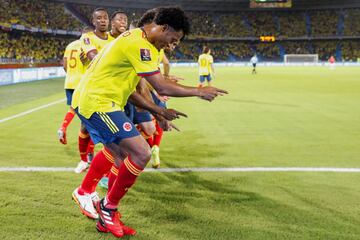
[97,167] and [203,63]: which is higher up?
[203,63]

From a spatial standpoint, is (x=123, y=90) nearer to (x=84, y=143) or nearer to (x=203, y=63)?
(x=84, y=143)

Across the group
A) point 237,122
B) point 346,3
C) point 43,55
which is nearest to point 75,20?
point 43,55

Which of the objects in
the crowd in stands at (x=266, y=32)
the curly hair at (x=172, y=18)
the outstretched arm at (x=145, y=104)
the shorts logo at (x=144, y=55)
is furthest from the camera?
the crowd in stands at (x=266, y=32)

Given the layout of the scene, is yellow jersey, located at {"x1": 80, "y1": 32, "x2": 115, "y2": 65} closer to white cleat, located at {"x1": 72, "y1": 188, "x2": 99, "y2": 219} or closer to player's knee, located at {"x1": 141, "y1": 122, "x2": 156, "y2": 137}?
player's knee, located at {"x1": 141, "y1": 122, "x2": 156, "y2": 137}

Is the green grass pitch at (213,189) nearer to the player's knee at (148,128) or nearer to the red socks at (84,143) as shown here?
the red socks at (84,143)

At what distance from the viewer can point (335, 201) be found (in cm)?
410

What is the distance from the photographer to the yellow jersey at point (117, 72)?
2.95 metres

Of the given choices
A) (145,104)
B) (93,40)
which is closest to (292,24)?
(93,40)

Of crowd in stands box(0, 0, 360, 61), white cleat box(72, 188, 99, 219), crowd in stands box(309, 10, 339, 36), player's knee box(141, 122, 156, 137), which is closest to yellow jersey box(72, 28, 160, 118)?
white cleat box(72, 188, 99, 219)

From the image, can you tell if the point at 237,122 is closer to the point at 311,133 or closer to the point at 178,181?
the point at 311,133

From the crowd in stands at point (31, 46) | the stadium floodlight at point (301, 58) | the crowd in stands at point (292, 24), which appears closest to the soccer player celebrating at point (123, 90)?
the crowd in stands at point (31, 46)

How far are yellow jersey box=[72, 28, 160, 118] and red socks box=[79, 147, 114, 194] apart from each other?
1.83 feet

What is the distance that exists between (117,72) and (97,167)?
1110 millimetres

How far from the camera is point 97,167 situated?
3.76 m
